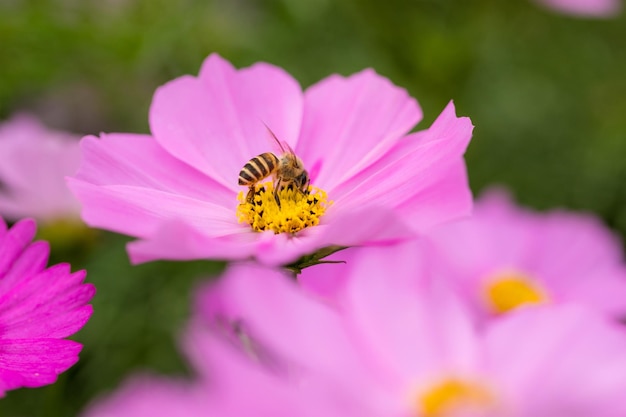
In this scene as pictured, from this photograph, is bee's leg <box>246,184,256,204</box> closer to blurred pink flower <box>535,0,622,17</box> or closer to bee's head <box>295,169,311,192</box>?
bee's head <box>295,169,311,192</box>

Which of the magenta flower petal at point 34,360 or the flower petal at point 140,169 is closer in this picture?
the magenta flower petal at point 34,360

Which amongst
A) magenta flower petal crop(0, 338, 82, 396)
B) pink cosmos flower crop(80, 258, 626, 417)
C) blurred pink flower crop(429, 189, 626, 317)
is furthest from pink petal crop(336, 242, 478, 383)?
blurred pink flower crop(429, 189, 626, 317)

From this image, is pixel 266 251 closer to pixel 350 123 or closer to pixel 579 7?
pixel 350 123

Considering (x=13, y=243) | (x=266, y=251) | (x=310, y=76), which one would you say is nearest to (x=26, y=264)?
(x=13, y=243)

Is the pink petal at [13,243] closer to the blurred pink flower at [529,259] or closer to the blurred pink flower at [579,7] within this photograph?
the blurred pink flower at [529,259]

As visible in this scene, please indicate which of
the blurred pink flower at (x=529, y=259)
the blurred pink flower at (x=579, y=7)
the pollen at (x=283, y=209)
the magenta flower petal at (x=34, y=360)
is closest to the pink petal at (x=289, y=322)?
the magenta flower petal at (x=34, y=360)

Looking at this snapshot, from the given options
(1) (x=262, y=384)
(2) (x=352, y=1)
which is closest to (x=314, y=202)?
(1) (x=262, y=384)
